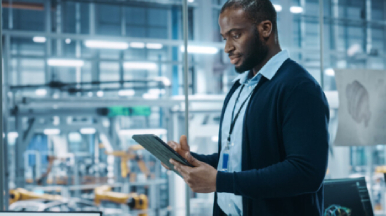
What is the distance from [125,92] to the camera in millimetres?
13297

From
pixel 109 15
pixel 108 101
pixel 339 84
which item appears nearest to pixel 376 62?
pixel 109 15

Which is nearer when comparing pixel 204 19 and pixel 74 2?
pixel 204 19

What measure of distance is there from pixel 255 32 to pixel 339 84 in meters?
1.29

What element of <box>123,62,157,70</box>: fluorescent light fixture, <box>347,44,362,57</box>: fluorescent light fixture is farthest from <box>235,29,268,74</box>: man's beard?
<box>123,62,157,70</box>: fluorescent light fixture

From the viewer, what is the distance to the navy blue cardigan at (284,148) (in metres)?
0.90

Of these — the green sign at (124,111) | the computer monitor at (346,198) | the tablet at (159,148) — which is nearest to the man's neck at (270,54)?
the tablet at (159,148)

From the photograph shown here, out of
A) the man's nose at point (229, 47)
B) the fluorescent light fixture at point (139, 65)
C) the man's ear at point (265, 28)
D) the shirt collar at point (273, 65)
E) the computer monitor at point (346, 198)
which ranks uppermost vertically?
the fluorescent light fixture at point (139, 65)

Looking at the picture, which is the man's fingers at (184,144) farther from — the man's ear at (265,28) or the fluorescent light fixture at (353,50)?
the fluorescent light fixture at (353,50)

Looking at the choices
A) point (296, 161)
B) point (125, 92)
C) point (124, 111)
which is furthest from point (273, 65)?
point (125, 92)

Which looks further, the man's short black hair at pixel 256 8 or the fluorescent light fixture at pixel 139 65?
the fluorescent light fixture at pixel 139 65

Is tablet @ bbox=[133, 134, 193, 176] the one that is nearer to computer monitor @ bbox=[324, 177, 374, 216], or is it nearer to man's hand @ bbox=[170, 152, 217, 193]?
man's hand @ bbox=[170, 152, 217, 193]

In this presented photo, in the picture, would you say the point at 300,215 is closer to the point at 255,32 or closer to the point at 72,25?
the point at 255,32

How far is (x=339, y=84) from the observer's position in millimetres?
2143

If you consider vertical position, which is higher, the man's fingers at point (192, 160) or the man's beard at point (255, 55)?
the man's beard at point (255, 55)
